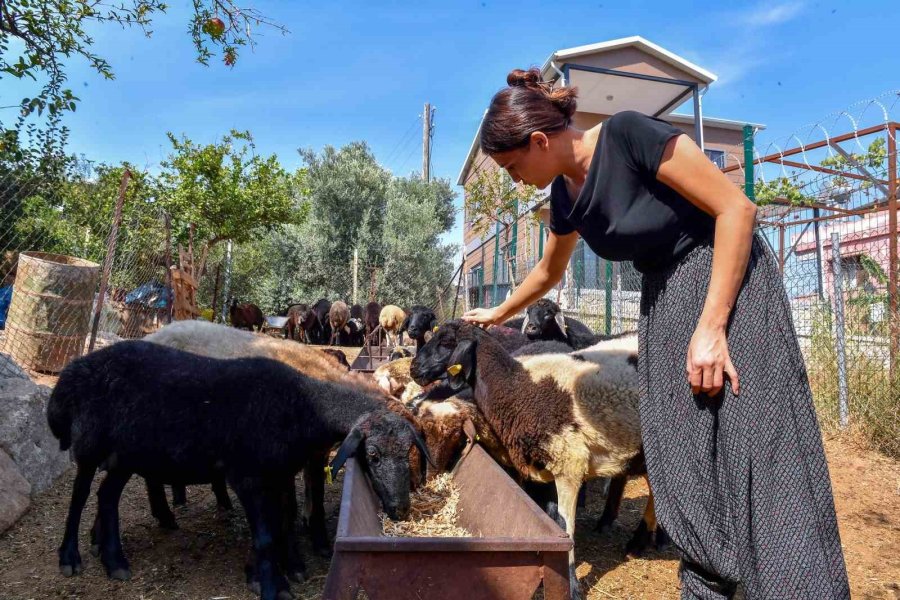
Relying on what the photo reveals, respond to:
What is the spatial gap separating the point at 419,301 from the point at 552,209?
22.5m

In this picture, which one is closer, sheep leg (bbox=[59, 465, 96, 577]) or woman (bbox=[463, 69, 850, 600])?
woman (bbox=[463, 69, 850, 600])

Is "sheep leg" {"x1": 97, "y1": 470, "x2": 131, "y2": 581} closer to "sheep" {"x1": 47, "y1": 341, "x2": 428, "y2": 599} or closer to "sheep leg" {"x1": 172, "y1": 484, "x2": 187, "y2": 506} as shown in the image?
"sheep" {"x1": 47, "y1": 341, "x2": 428, "y2": 599}

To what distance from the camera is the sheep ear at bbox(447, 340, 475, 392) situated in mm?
4824

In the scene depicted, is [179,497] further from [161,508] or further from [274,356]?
[274,356]

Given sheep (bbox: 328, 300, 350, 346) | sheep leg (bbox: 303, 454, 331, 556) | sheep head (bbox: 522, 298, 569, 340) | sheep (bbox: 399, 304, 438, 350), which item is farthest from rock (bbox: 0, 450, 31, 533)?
sheep (bbox: 328, 300, 350, 346)

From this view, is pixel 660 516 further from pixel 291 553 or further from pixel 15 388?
pixel 15 388

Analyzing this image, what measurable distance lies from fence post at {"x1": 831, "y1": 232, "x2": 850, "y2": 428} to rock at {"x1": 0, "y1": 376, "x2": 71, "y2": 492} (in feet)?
25.0

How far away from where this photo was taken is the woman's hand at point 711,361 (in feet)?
5.91

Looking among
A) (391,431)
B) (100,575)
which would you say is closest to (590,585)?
(391,431)

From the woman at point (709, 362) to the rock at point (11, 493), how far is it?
4596mm

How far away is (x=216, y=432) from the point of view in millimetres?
3826

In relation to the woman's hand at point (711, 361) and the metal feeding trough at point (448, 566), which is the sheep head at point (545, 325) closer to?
the metal feeding trough at point (448, 566)

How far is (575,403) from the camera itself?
419 cm

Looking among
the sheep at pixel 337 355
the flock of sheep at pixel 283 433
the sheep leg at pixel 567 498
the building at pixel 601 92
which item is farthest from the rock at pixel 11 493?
the building at pixel 601 92
